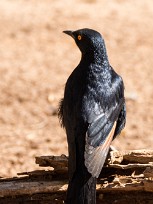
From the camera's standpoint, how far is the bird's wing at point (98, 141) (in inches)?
233

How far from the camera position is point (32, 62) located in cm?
1190

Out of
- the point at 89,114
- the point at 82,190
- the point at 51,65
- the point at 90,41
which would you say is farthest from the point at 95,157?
the point at 51,65

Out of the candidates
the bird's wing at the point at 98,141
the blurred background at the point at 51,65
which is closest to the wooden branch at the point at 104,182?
the bird's wing at the point at 98,141

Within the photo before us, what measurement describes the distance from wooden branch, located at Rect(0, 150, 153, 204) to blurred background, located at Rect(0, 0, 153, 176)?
4.86 feet

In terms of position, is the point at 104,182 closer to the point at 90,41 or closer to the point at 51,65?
the point at 90,41

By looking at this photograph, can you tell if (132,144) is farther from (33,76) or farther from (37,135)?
(33,76)

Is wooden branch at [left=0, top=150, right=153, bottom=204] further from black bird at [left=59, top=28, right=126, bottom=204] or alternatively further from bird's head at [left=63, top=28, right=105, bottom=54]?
bird's head at [left=63, top=28, right=105, bottom=54]

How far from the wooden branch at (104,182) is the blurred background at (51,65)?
148 centimetres

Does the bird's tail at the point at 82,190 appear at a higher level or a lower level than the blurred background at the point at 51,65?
lower

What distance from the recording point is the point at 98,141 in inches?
239

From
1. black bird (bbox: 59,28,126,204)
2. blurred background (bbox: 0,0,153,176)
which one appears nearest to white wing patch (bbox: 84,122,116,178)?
black bird (bbox: 59,28,126,204)

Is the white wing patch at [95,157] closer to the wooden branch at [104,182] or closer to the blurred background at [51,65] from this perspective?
the wooden branch at [104,182]

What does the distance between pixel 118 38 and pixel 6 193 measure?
7.18 m

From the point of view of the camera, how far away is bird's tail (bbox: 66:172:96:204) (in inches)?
232
